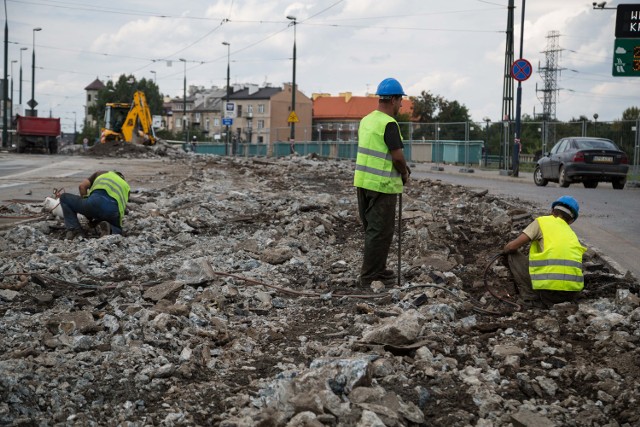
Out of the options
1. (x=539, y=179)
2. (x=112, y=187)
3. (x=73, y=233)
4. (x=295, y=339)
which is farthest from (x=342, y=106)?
(x=295, y=339)

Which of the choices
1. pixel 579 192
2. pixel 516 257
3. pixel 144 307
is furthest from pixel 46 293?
pixel 579 192

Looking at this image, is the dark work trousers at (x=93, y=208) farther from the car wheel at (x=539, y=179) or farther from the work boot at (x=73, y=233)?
the car wheel at (x=539, y=179)

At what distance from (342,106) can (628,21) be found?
4301 inches

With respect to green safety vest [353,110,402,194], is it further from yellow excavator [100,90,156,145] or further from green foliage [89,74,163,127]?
green foliage [89,74,163,127]

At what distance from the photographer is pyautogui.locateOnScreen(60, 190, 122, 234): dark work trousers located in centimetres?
1059

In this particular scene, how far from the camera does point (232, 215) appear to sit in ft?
44.1

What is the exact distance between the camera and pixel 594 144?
22.4 metres

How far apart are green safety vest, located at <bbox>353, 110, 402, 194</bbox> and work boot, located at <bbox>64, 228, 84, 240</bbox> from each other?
4716 millimetres

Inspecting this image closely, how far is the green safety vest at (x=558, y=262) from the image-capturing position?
682cm

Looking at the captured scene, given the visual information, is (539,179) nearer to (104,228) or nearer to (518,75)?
(518,75)

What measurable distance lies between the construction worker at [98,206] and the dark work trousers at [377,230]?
4.26 meters

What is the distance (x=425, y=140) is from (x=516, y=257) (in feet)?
99.1

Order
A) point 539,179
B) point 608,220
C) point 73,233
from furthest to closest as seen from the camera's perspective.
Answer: point 539,179 → point 608,220 → point 73,233

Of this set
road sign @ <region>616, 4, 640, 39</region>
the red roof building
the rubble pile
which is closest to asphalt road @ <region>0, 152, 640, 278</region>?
the rubble pile
